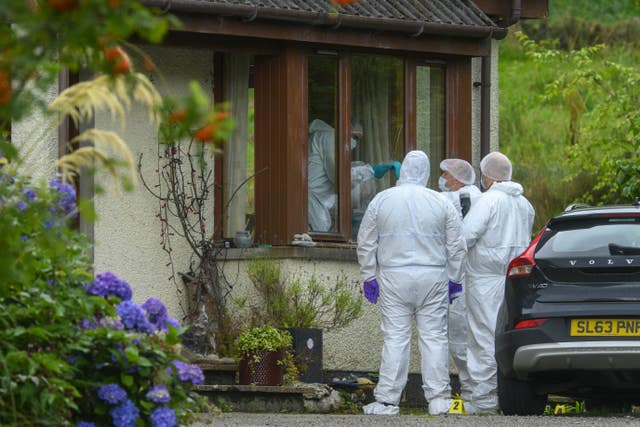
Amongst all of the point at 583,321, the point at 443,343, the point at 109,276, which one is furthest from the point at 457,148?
the point at 109,276

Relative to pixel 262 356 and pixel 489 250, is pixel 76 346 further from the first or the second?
pixel 489 250

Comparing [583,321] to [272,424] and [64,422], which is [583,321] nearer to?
[272,424]

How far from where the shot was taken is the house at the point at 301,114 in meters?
13.9

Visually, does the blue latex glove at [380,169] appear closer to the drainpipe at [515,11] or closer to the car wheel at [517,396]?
the drainpipe at [515,11]

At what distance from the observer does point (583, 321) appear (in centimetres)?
1053

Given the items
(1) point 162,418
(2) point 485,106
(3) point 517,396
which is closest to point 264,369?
(3) point 517,396

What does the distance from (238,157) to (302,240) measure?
4.02 ft

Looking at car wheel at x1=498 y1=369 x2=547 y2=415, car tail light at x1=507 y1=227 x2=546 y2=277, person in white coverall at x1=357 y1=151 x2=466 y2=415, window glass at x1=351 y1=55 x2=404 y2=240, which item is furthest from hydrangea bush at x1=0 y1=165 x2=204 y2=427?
window glass at x1=351 y1=55 x2=404 y2=240

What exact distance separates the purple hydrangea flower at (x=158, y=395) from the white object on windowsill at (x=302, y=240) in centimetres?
722

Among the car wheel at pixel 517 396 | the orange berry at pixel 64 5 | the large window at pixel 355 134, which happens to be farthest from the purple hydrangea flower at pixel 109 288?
the large window at pixel 355 134

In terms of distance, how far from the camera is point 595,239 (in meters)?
10.8

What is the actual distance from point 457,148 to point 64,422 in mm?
9581

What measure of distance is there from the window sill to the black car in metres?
3.17

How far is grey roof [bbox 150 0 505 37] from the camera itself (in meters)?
13.5
